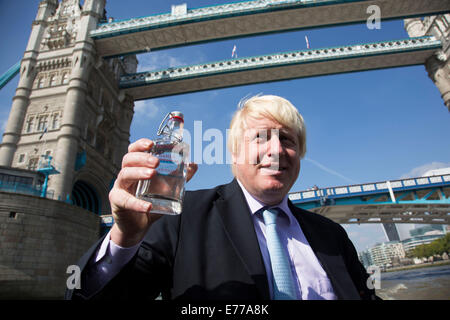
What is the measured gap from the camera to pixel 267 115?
1.68 metres

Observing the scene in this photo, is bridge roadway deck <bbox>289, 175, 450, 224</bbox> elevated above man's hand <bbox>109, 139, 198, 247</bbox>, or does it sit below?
above

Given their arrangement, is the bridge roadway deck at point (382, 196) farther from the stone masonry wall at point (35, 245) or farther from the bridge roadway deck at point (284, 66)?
the stone masonry wall at point (35, 245)

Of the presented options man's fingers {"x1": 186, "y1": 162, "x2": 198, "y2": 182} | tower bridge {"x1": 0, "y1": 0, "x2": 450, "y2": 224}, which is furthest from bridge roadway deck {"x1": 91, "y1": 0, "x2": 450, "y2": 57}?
man's fingers {"x1": 186, "y1": 162, "x2": 198, "y2": 182}

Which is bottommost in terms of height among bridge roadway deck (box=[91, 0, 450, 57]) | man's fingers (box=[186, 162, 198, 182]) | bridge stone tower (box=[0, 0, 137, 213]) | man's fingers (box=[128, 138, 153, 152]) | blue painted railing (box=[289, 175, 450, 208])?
man's fingers (box=[128, 138, 153, 152])

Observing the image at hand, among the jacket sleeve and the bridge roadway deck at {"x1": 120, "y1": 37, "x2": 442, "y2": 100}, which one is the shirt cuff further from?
the bridge roadway deck at {"x1": 120, "y1": 37, "x2": 442, "y2": 100}

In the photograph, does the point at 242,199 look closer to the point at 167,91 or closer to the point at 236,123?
the point at 236,123

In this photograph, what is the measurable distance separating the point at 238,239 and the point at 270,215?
31cm

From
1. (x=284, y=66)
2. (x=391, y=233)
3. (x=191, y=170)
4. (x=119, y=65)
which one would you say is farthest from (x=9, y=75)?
(x=391, y=233)

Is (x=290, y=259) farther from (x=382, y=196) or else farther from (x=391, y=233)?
(x=391, y=233)

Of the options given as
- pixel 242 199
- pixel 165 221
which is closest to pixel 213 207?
pixel 242 199

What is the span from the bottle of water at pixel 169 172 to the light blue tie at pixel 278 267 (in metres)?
0.60

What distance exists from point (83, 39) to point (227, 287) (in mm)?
27609

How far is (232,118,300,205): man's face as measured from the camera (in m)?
1.56
